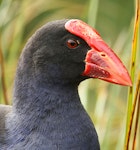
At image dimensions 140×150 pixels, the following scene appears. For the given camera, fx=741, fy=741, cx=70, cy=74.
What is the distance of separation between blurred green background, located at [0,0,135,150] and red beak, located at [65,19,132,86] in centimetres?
71

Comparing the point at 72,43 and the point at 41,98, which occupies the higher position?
the point at 72,43

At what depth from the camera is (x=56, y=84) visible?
291 cm

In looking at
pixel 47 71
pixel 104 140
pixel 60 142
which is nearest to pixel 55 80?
pixel 47 71

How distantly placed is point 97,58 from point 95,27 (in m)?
1.49

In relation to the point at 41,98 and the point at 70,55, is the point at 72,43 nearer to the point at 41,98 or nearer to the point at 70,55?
the point at 70,55

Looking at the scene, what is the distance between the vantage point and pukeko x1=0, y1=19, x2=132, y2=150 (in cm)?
285

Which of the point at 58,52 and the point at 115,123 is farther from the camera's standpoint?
the point at 115,123

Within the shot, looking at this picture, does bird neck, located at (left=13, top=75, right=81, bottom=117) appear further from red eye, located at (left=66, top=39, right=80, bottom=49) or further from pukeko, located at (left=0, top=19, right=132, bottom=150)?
red eye, located at (left=66, top=39, right=80, bottom=49)

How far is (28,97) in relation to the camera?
290 cm

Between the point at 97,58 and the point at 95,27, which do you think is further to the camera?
the point at 95,27

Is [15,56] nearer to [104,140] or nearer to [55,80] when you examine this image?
[104,140]

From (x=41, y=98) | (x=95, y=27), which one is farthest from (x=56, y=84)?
(x=95, y=27)

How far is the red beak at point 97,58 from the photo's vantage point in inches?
111

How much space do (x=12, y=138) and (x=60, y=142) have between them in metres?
0.19
